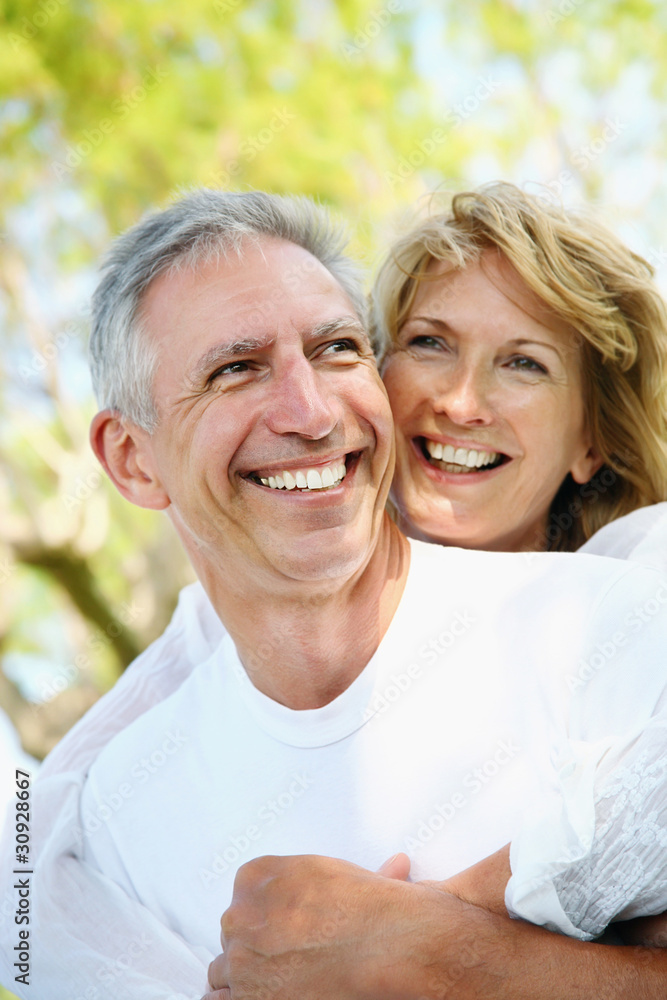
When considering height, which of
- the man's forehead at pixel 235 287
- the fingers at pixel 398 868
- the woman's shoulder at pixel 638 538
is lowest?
the fingers at pixel 398 868

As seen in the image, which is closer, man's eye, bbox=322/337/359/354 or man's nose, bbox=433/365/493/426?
man's eye, bbox=322/337/359/354

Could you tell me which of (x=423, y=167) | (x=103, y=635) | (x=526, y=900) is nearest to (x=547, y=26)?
(x=423, y=167)

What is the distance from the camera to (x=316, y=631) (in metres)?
2.14

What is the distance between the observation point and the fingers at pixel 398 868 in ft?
6.25

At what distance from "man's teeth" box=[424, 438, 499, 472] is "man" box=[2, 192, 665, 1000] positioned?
0.42m

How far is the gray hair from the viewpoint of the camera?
2.18 m

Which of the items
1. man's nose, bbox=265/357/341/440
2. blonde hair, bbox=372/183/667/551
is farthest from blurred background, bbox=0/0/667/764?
man's nose, bbox=265/357/341/440

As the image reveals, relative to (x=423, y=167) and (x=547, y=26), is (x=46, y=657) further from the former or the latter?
(x=547, y=26)

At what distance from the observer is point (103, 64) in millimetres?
6012

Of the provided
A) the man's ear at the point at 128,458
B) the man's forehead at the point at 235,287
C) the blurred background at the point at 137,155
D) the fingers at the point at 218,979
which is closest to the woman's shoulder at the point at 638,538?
the man's forehead at the point at 235,287

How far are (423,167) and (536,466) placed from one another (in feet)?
17.0

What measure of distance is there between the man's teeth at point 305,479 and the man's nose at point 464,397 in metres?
0.56

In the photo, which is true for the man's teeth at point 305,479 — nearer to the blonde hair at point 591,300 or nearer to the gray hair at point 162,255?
the gray hair at point 162,255

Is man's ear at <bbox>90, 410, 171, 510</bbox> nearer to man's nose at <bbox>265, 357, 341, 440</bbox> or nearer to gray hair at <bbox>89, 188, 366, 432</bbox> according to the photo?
gray hair at <bbox>89, 188, 366, 432</bbox>
